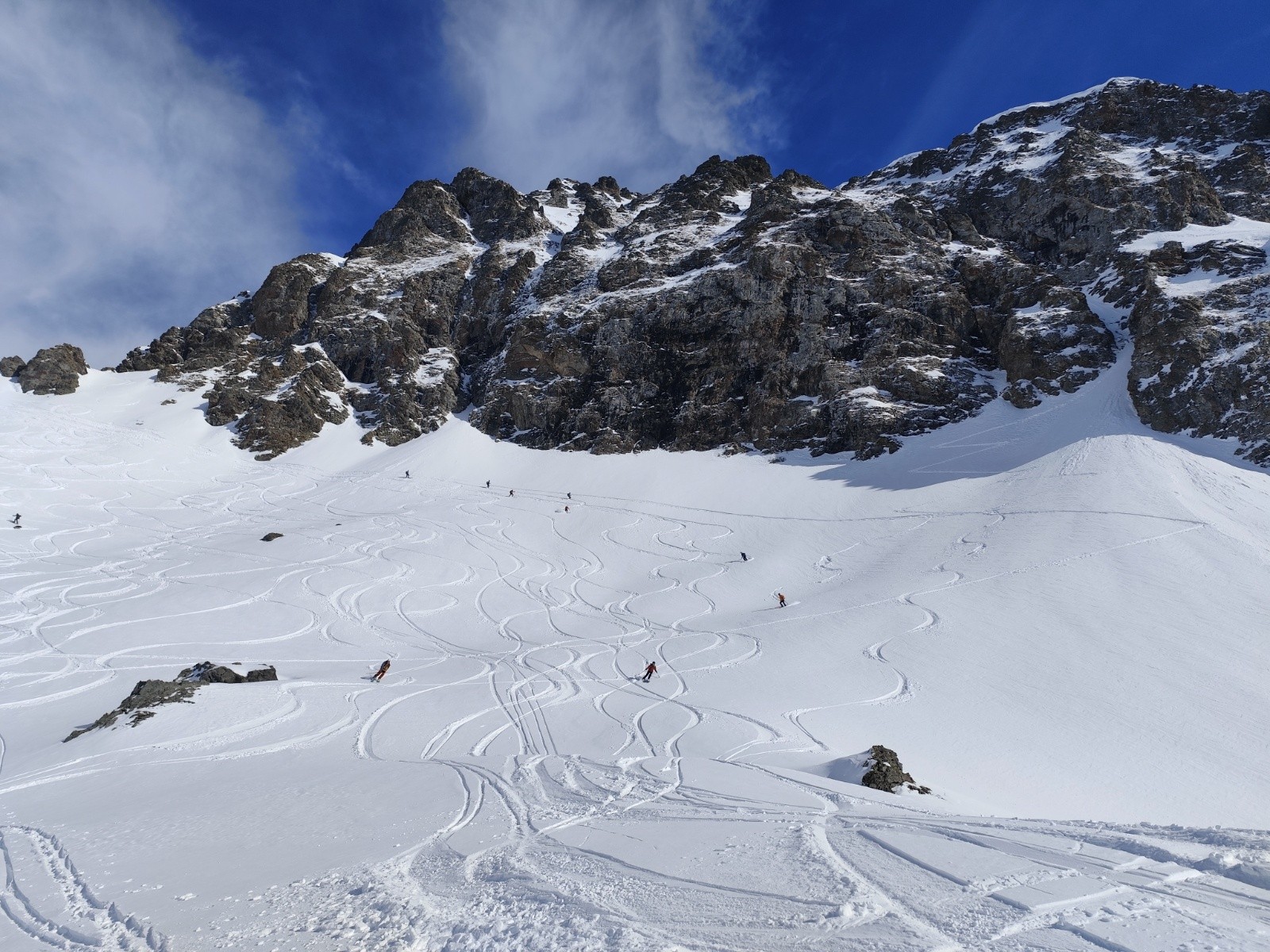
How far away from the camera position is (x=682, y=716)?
14.3 meters

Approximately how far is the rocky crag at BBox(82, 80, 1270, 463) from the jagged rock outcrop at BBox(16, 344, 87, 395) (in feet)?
23.7

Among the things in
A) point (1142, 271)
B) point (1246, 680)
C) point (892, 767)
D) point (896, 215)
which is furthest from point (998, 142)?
point (892, 767)

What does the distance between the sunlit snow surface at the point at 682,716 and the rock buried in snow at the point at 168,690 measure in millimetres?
661

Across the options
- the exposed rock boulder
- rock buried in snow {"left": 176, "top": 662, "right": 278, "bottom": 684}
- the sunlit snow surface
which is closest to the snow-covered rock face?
the sunlit snow surface

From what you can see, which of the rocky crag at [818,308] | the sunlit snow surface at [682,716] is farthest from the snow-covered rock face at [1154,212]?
the sunlit snow surface at [682,716]

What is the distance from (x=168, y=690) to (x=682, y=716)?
13.4m

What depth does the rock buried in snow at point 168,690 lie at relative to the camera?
13805 millimetres

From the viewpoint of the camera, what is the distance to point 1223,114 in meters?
71.2

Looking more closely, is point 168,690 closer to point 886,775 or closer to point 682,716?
point 682,716

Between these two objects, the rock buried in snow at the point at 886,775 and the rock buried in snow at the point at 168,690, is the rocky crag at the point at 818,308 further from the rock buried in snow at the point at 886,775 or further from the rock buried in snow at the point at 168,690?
the rock buried in snow at the point at 168,690

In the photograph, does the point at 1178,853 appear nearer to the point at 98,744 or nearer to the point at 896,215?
the point at 98,744

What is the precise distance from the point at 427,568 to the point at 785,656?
2126 centimetres

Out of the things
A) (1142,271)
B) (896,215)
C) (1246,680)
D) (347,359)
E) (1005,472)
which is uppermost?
(896,215)

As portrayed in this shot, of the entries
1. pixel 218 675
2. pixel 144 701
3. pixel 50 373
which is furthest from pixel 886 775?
pixel 50 373
